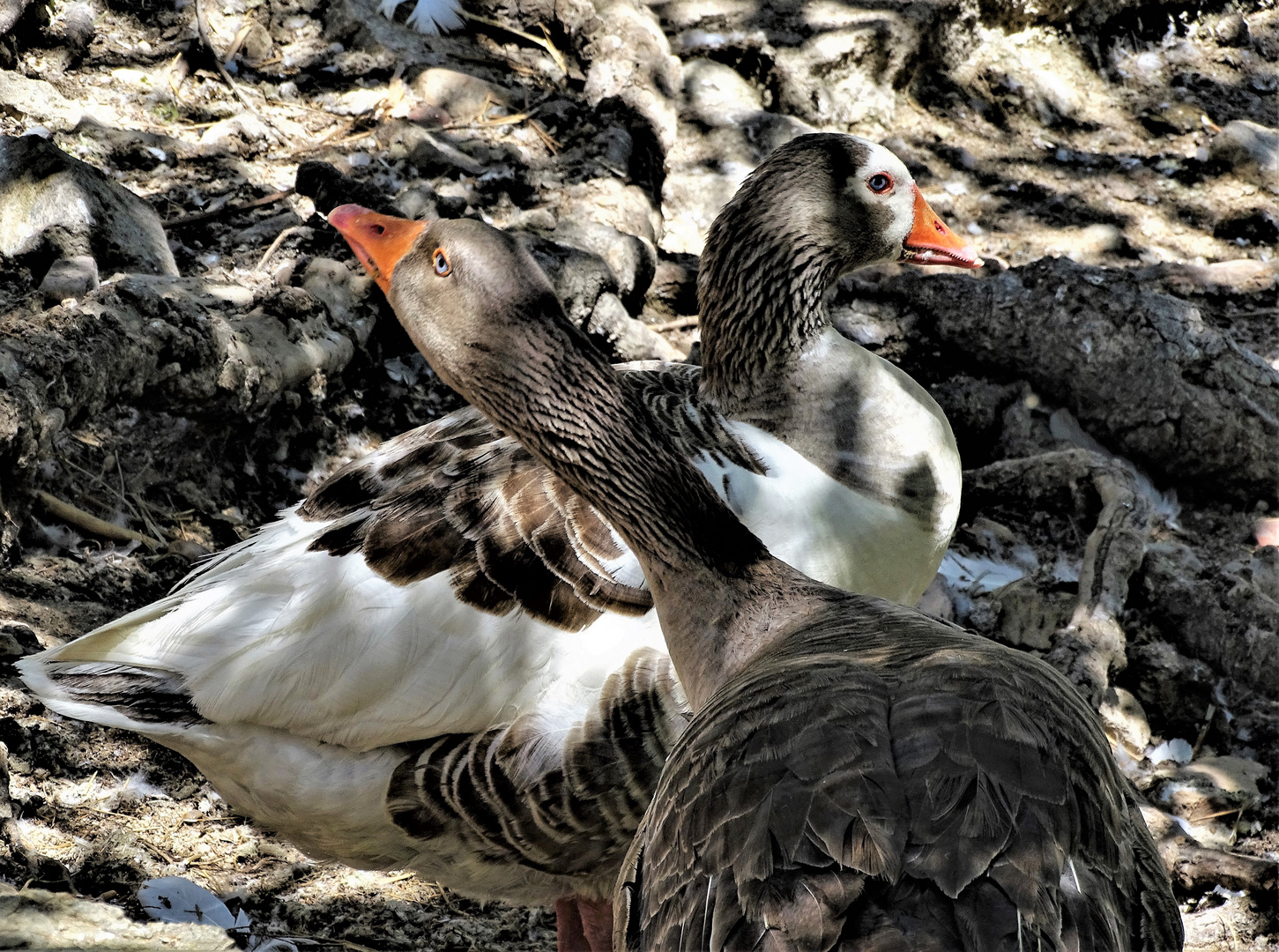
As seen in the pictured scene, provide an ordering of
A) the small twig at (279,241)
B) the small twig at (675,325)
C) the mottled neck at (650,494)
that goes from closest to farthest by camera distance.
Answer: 1. the mottled neck at (650,494)
2. the small twig at (279,241)
3. the small twig at (675,325)

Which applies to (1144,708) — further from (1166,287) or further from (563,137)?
(563,137)

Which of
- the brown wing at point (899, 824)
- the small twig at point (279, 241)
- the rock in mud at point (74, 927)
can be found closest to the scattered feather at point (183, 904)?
the rock in mud at point (74, 927)

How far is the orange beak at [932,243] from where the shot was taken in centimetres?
397

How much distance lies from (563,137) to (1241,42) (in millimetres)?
4792

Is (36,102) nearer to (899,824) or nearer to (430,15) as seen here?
(430,15)

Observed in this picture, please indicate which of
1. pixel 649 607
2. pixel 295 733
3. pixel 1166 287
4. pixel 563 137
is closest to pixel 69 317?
pixel 295 733

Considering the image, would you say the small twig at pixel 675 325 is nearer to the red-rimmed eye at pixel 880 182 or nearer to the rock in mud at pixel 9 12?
the red-rimmed eye at pixel 880 182

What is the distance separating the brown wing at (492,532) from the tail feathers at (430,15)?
4.31 metres

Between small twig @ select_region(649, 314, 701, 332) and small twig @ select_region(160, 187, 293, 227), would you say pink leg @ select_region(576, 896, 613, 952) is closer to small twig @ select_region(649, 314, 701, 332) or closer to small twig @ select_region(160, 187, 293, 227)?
small twig @ select_region(649, 314, 701, 332)

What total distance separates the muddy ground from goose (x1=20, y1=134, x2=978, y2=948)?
455 millimetres

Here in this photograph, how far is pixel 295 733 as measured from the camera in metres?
2.94

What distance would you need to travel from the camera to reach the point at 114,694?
295cm

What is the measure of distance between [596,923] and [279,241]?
311 centimetres

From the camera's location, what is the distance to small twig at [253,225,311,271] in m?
5.03
